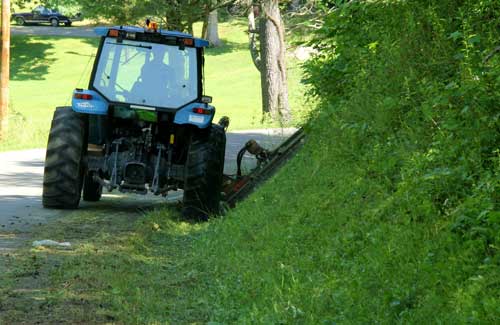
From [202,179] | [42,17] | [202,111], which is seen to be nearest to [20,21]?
[42,17]

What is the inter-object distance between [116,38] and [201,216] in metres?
2.94

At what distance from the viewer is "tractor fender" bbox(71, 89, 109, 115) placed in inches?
590

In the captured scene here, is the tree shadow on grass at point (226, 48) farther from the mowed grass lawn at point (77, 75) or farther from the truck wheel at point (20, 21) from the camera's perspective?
the truck wheel at point (20, 21)

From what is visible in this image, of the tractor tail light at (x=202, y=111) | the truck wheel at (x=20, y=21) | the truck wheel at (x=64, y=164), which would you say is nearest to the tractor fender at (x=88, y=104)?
the truck wheel at (x=64, y=164)

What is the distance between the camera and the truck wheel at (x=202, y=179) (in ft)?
48.2

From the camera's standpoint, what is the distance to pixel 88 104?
15.1 meters

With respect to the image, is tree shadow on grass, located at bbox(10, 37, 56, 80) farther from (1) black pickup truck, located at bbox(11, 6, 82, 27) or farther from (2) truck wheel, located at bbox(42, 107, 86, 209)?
(2) truck wheel, located at bbox(42, 107, 86, 209)

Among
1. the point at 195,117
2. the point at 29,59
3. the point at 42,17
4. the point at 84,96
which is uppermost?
the point at 84,96

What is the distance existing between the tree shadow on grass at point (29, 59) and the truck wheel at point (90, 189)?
47.0 metres

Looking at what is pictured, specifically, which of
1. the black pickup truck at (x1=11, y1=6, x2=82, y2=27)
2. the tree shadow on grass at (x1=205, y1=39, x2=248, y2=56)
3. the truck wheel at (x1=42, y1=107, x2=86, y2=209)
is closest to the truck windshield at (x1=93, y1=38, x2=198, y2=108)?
the truck wheel at (x1=42, y1=107, x2=86, y2=209)

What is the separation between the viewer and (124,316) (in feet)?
26.4

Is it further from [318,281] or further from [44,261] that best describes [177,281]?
[318,281]

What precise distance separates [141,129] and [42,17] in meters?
68.1

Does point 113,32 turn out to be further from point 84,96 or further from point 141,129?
point 141,129
